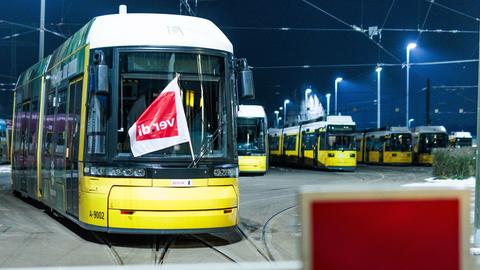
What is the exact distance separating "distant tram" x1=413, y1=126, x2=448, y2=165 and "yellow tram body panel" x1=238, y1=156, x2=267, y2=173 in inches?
718

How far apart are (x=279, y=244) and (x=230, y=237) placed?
0.99m

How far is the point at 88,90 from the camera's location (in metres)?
9.42

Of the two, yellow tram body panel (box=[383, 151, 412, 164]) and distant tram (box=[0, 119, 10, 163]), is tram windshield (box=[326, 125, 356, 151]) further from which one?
distant tram (box=[0, 119, 10, 163])

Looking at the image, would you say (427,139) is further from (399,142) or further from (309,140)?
(309,140)

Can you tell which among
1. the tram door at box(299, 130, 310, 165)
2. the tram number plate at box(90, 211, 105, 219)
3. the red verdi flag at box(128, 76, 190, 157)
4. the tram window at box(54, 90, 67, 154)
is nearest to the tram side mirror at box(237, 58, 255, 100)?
the red verdi flag at box(128, 76, 190, 157)

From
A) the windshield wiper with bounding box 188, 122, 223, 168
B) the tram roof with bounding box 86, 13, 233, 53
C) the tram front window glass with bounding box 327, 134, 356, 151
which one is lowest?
the windshield wiper with bounding box 188, 122, 223, 168

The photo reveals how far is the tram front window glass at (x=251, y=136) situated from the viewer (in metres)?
30.2

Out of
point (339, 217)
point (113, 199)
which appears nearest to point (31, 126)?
point (113, 199)

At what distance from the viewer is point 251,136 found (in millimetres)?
30312

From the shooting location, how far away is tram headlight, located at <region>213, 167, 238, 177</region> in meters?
9.11

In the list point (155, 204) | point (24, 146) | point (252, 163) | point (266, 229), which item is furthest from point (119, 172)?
point (252, 163)

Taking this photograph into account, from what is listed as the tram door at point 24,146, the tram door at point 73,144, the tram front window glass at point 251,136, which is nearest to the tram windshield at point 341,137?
the tram front window glass at point 251,136

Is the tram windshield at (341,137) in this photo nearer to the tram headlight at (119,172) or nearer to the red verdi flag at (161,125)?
the red verdi flag at (161,125)

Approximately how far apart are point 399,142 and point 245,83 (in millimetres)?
37322
